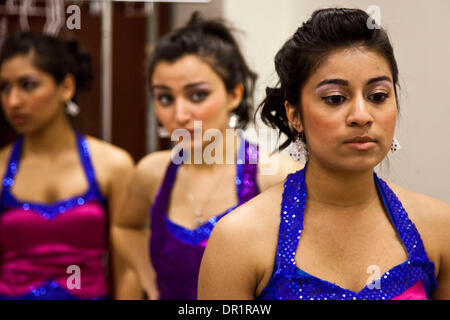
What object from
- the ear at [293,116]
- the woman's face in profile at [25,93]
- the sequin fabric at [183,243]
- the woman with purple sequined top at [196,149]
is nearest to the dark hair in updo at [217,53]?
the woman with purple sequined top at [196,149]

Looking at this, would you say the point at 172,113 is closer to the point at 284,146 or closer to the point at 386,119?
the point at 284,146

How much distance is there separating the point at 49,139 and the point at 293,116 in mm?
954

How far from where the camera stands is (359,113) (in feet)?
2.81

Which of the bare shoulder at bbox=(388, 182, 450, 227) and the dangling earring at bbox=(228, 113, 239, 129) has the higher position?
the dangling earring at bbox=(228, 113, 239, 129)

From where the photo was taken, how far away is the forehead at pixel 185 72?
1389mm

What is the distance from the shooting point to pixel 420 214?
956 millimetres

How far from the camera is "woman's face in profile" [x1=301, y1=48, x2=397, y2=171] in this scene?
87cm

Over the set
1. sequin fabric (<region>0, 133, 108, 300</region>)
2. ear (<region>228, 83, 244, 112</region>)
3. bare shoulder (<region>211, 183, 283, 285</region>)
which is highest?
ear (<region>228, 83, 244, 112</region>)

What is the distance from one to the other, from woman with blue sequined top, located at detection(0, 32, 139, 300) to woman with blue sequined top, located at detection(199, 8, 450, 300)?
0.80 m

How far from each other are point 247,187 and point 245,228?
16.8 inches

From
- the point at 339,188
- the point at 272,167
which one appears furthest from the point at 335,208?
the point at 272,167

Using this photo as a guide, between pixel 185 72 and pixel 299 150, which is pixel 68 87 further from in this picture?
pixel 299 150

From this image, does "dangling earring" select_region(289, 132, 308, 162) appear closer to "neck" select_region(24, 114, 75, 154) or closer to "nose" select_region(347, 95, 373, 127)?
"nose" select_region(347, 95, 373, 127)

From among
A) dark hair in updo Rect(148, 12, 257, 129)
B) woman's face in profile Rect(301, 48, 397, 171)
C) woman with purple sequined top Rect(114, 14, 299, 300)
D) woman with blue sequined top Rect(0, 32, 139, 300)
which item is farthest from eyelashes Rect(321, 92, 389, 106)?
woman with blue sequined top Rect(0, 32, 139, 300)
